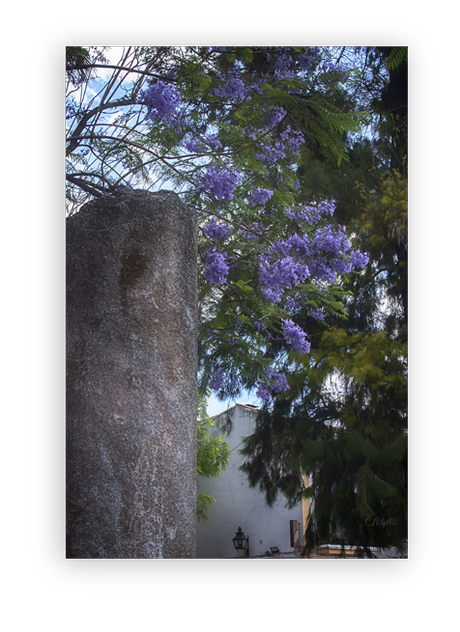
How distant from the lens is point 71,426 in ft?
6.97

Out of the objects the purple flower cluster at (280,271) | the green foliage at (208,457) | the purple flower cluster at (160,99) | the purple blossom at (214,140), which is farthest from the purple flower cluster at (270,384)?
the purple flower cluster at (160,99)

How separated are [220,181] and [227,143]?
38cm

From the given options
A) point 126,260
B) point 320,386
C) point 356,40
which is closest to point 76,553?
point 126,260

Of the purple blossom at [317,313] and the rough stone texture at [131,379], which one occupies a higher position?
the purple blossom at [317,313]

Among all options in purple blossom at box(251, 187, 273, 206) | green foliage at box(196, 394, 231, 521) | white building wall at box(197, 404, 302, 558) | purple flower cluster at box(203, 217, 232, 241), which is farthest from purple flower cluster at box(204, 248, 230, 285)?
green foliage at box(196, 394, 231, 521)

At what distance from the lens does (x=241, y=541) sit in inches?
249

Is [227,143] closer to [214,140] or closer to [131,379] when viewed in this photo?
[214,140]

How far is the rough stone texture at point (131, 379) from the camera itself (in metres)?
2.07

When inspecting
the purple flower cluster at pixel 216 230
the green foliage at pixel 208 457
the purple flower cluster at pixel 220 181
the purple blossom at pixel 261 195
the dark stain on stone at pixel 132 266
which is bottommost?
the green foliage at pixel 208 457

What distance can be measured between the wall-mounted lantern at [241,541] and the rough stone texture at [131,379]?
14.5 ft

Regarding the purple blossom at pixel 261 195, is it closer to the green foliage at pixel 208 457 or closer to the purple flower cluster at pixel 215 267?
the purple flower cluster at pixel 215 267

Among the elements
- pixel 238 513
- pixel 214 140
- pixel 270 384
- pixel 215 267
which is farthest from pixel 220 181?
pixel 238 513

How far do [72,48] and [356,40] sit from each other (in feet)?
5.24

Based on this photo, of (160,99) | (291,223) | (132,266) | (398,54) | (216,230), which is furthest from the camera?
(291,223)
